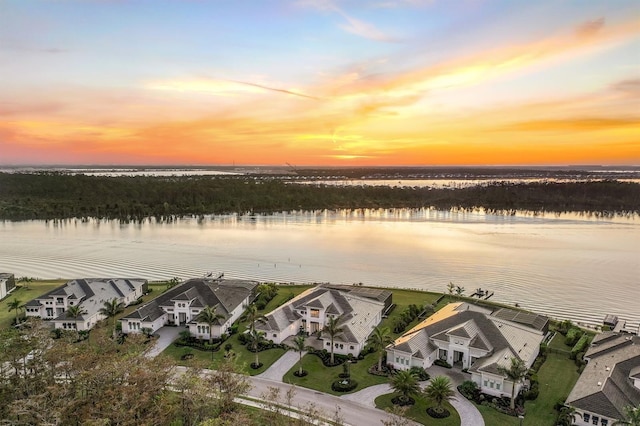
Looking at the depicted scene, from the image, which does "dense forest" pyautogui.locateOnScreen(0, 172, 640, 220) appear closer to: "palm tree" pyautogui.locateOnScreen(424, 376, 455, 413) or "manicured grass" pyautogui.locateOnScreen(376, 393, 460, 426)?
"manicured grass" pyautogui.locateOnScreen(376, 393, 460, 426)

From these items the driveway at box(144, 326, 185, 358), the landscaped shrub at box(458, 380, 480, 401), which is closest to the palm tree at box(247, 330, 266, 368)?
the driveway at box(144, 326, 185, 358)

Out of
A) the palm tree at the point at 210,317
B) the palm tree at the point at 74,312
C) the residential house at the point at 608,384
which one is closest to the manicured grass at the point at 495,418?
the residential house at the point at 608,384

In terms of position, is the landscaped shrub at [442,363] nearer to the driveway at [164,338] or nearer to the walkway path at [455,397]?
the walkway path at [455,397]

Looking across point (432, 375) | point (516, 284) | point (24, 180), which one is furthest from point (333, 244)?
point (24, 180)

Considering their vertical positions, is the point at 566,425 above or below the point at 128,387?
below

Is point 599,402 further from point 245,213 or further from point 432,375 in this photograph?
point 245,213

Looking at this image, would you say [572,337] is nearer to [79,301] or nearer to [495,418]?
[495,418]
